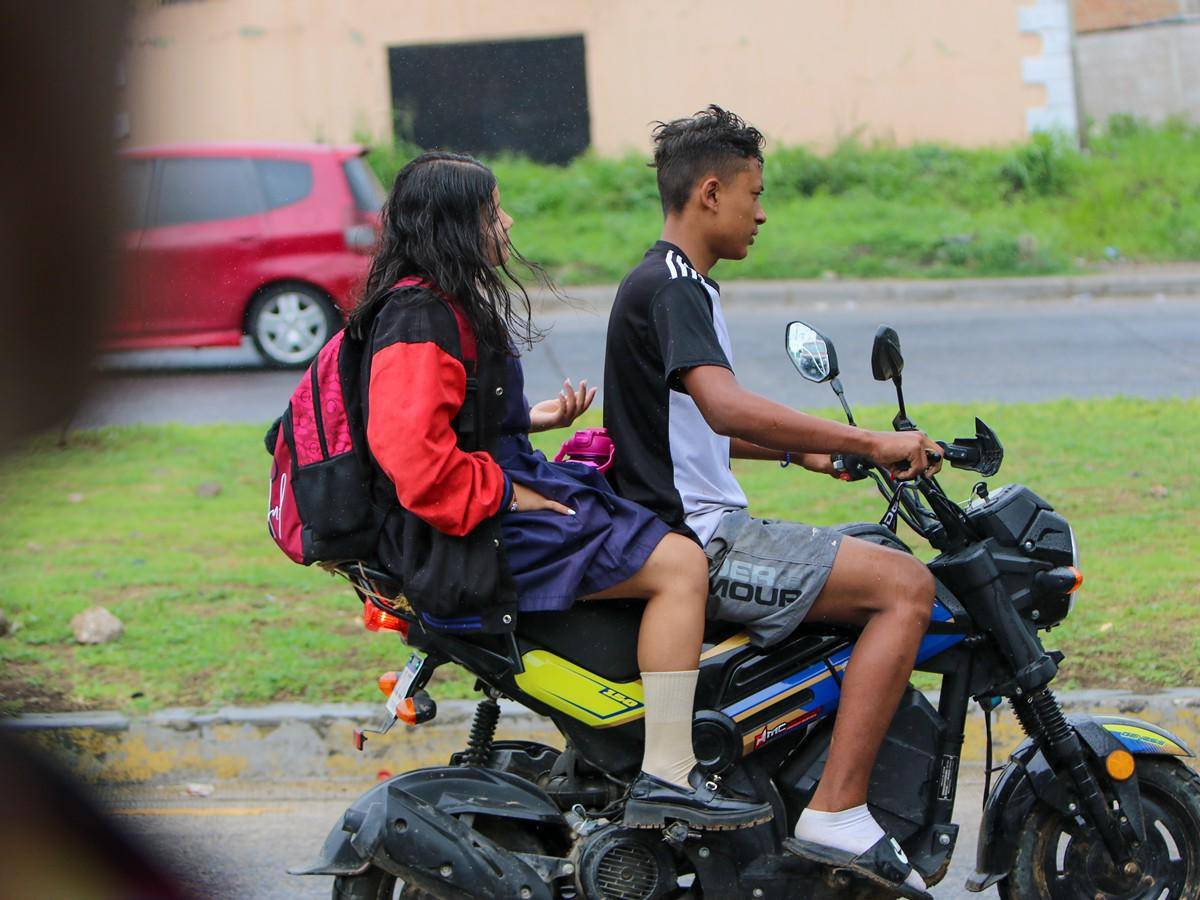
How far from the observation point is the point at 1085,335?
11.7m

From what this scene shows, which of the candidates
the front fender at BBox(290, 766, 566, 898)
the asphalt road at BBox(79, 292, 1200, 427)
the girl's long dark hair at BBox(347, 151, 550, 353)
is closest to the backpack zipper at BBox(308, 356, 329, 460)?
the girl's long dark hair at BBox(347, 151, 550, 353)

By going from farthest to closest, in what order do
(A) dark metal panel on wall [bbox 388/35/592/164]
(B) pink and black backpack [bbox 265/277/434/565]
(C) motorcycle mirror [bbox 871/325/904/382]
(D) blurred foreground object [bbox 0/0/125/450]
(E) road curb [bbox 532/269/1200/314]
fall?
(A) dark metal panel on wall [bbox 388/35/592/164], (E) road curb [bbox 532/269/1200/314], (C) motorcycle mirror [bbox 871/325/904/382], (B) pink and black backpack [bbox 265/277/434/565], (D) blurred foreground object [bbox 0/0/125/450]

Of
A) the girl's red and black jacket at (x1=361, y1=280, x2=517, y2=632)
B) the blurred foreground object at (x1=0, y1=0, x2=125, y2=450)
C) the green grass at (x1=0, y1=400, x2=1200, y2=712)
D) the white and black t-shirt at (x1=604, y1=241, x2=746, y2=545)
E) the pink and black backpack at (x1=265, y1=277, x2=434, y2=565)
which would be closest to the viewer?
the blurred foreground object at (x1=0, y1=0, x2=125, y2=450)

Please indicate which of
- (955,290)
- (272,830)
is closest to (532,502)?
(272,830)

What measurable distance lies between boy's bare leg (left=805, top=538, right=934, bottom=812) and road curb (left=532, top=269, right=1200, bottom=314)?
36.5 feet

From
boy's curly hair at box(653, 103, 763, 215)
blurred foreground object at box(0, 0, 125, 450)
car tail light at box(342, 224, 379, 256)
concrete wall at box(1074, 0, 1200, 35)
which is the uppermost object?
concrete wall at box(1074, 0, 1200, 35)

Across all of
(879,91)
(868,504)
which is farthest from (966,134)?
(868,504)

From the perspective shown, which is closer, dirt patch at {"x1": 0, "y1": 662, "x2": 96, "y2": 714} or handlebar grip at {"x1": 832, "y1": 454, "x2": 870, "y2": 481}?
dirt patch at {"x1": 0, "y1": 662, "x2": 96, "y2": 714}

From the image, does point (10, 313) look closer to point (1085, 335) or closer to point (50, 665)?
point (50, 665)

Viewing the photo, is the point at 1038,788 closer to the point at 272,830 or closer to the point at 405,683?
the point at 405,683

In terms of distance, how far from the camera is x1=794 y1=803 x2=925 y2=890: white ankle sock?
10.2 ft

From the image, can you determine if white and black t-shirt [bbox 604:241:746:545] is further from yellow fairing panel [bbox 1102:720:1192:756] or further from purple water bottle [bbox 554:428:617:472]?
yellow fairing panel [bbox 1102:720:1192:756]

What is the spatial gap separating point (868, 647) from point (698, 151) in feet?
3.80

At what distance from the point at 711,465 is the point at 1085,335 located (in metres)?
9.20
